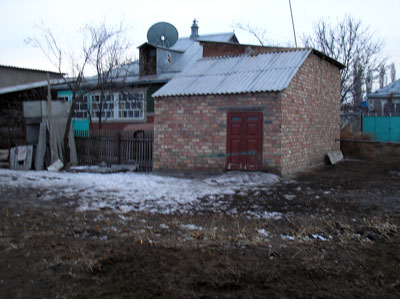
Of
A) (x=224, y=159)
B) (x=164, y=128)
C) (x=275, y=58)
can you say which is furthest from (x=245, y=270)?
(x=275, y=58)

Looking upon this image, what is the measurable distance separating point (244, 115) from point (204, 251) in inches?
298

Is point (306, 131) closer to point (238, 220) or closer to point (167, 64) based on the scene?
point (238, 220)

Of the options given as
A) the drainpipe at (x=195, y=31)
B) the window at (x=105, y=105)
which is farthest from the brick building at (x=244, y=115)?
the drainpipe at (x=195, y=31)

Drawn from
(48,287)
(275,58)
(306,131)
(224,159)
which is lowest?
(48,287)

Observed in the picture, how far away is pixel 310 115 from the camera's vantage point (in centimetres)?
1363

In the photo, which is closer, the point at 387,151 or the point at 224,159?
the point at 224,159

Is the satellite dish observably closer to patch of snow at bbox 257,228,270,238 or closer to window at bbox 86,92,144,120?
window at bbox 86,92,144,120

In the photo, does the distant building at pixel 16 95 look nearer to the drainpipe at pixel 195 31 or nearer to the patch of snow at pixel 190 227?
the drainpipe at pixel 195 31

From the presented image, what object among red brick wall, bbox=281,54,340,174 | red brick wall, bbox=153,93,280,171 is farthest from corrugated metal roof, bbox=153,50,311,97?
red brick wall, bbox=281,54,340,174

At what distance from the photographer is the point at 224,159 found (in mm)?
12062

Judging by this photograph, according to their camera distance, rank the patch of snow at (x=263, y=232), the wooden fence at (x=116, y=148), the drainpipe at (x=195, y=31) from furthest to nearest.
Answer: the drainpipe at (x=195, y=31)
the wooden fence at (x=116, y=148)
the patch of snow at (x=263, y=232)

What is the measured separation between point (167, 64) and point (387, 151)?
11.6 m

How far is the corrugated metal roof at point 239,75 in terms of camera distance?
11.9m

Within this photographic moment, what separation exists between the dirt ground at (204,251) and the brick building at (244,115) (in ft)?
12.3
